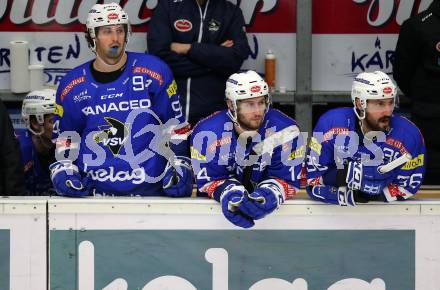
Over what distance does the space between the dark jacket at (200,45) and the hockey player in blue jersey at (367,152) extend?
174 centimetres

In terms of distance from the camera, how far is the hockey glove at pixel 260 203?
6.75 m

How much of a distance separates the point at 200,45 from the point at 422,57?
1.56 meters

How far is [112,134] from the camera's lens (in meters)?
7.56

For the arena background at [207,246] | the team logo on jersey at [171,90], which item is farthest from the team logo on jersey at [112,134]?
the arena background at [207,246]

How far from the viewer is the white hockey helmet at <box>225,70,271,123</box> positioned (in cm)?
723

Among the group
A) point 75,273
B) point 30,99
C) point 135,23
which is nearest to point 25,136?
point 30,99

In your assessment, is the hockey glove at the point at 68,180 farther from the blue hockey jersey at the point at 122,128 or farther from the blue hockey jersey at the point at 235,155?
the blue hockey jersey at the point at 235,155

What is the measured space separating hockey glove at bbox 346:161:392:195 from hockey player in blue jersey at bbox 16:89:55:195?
2390 mm

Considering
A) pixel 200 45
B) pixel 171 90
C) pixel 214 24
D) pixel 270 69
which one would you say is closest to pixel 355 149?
pixel 171 90

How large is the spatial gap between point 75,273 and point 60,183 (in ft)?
1.97

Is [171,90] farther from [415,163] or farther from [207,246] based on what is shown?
[415,163]

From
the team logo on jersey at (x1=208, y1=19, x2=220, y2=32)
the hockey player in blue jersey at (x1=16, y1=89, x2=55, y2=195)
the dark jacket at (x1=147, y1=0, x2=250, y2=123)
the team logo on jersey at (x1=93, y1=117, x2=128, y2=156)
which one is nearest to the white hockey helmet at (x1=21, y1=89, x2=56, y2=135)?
the hockey player in blue jersey at (x1=16, y1=89, x2=55, y2=195)

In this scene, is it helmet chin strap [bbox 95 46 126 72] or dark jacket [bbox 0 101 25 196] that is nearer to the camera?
helmet chin strap [bbox 95 46 126 72]

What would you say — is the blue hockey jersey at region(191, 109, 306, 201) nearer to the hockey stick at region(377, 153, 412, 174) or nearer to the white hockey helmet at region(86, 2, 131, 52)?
the hockey stick at region(377, 153, 412, 174)
